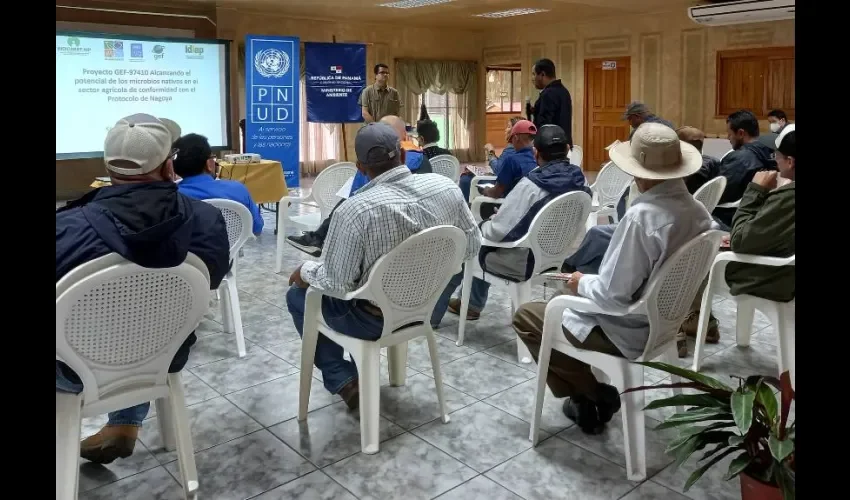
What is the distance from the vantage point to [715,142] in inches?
401

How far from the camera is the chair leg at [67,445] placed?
176 centimetres

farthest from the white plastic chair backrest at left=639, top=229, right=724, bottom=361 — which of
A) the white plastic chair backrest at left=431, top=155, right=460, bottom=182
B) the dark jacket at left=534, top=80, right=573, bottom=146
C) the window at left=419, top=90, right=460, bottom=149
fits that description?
the window at left=419, top=90, right=460, bottom=149

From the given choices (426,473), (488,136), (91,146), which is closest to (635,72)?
(488,136)

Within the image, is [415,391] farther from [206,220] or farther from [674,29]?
[674,29]

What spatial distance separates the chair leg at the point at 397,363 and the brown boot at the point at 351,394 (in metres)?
0.24

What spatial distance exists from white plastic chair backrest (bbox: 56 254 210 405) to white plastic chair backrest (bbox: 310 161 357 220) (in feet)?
9.32

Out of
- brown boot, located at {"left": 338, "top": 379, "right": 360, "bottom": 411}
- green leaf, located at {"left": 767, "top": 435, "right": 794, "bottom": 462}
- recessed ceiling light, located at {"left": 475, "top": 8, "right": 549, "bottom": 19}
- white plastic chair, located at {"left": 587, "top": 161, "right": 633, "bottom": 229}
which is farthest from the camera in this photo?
recessed ceiling light, located at {"left": 475, "top": 8, "right": 549, "bottom": 19}

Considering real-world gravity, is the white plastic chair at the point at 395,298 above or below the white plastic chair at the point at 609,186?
below

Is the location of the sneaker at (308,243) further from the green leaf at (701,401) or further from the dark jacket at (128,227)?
the green leaf at (701,401)

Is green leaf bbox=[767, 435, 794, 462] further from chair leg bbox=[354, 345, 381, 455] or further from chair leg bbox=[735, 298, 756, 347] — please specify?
chair leg bbox=[735, 298, 756, 347]

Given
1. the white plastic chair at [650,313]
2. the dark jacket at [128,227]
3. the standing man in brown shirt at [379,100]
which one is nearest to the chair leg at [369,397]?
the white plastic chair at [650,313]

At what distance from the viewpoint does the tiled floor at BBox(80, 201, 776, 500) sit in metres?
2.18

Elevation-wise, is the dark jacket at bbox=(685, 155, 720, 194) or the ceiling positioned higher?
the ceiling
